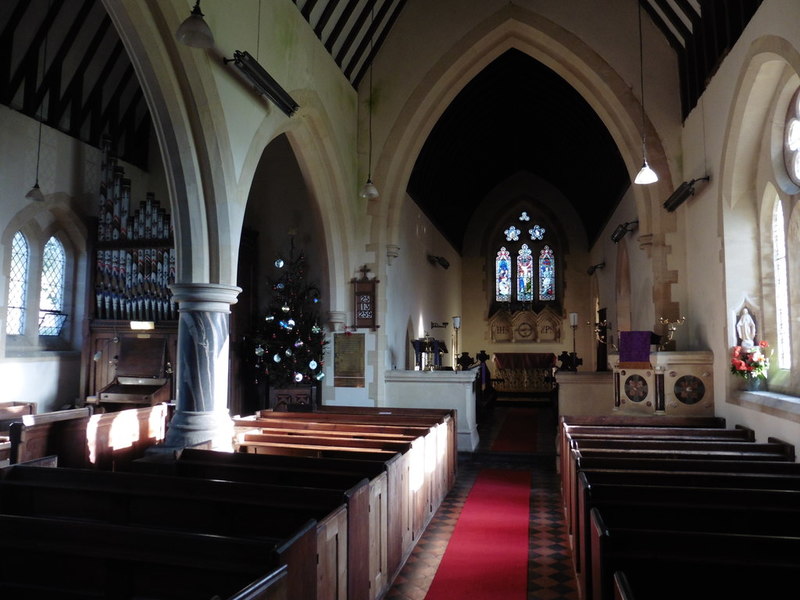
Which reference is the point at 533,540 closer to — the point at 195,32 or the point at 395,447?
the point at 395,447

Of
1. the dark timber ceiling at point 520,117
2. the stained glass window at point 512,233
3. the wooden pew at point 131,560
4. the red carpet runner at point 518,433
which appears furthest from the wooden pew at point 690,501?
the stained glass window at point 512,233

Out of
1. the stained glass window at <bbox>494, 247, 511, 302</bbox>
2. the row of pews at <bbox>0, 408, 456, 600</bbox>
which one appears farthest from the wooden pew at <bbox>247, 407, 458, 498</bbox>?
the stained glass window at <bbox>494, 247, 511, 302</bbox>

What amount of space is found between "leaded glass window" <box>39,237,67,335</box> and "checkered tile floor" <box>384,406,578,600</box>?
5557 millimetres

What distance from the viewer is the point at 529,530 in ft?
14.9

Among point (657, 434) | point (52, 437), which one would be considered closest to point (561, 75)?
point (657, 434)

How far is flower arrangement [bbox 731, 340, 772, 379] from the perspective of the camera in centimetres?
525

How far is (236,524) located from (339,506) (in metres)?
0.52

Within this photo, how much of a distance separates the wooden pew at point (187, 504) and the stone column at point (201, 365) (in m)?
1.84

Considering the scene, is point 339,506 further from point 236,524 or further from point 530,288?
point 530,288

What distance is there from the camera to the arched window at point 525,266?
1698 centimetres

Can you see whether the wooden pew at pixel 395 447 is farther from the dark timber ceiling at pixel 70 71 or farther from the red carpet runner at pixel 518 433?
the dark timber ceiling at pixel 70 71

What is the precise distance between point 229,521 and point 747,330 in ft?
15.8

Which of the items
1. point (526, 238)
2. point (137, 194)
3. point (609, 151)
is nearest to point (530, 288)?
point (526, 238)

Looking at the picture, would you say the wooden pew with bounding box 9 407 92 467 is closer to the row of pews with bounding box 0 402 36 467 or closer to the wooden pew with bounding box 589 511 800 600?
the row of pews with bounding box 0 402 36 467
